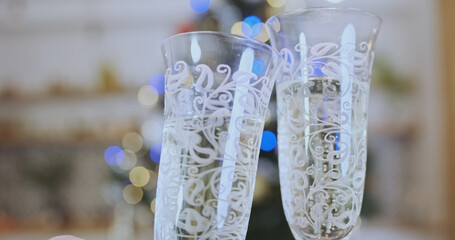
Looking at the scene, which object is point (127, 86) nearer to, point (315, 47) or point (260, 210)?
→ point (260, 210)

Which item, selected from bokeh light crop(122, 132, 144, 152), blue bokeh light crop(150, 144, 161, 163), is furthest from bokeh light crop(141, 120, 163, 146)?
bokeh light crop(122, 132, 144, 152)

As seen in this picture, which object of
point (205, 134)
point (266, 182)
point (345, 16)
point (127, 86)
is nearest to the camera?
point (205, 134)

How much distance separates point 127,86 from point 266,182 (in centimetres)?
192

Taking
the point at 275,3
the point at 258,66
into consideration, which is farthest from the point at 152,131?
the point at 258,66

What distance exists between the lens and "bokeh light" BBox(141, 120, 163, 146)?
2017 millimetres

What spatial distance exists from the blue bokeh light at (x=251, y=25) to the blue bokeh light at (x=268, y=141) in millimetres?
395

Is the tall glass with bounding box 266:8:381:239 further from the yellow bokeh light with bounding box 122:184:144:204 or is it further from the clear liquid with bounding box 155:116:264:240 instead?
the yellow bokeh light with bounding box 122:184:144:204

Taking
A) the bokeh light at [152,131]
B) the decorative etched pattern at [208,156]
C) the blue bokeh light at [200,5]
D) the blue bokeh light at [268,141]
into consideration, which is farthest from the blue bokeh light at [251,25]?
the decorative etched pattern at [208,156]

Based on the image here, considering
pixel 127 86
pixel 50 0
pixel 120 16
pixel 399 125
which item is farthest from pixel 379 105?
pixel 50 0

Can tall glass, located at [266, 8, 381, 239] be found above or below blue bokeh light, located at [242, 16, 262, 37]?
below

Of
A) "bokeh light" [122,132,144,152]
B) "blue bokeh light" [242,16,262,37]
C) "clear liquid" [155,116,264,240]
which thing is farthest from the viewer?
"bokeh light" [122,132,144,152]

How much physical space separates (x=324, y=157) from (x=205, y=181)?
0.55 feet

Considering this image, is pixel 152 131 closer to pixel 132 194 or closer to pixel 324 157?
pixel 132 194

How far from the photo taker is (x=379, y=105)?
3311 millimetres
